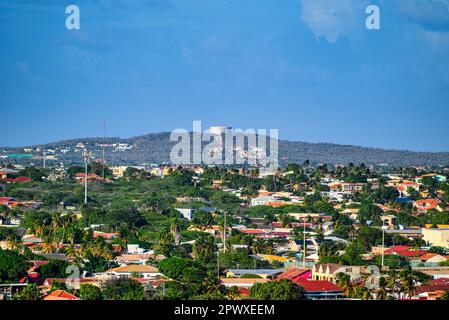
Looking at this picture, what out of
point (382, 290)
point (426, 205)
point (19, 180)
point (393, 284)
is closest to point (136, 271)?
point (393, 284)

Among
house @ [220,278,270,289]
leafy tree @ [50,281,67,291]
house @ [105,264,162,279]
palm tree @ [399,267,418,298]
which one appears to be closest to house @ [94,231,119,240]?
house @ [105,264,162,279]

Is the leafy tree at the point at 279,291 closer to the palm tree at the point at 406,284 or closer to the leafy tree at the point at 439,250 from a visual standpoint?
the palm tree at the point at 406,284

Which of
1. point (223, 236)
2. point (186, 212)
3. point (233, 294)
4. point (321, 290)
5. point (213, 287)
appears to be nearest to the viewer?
point (233, 294)

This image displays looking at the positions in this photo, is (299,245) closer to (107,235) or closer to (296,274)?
(107,235)

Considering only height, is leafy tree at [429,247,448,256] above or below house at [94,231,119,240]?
below

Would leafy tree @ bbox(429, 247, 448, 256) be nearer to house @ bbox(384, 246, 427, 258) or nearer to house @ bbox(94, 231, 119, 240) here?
house @ bbox(384, 246, 427, 258)
